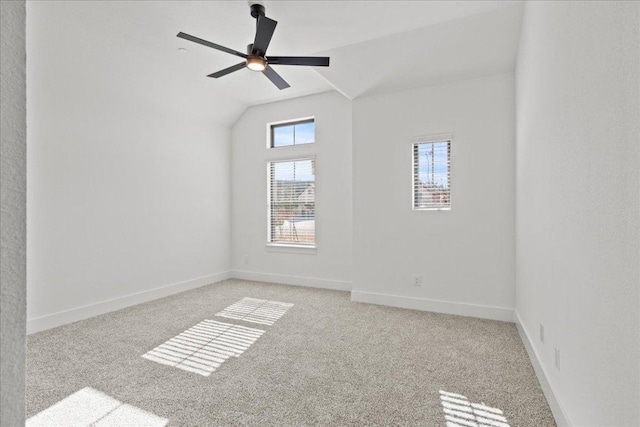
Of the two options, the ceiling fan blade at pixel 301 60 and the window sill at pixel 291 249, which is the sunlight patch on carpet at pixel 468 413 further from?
the window sill at pixel 291 249

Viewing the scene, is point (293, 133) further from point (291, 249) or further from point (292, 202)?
point (291, 249)

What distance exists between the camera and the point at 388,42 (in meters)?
3.35

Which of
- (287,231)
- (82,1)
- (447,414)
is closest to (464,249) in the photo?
(447,414)

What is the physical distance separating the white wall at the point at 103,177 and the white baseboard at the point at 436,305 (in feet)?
8.69

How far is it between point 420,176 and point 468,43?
1.46m

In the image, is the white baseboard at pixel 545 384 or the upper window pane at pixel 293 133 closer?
the white baseboard at pixel 545 384

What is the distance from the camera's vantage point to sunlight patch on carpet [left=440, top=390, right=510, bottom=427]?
6.13ft

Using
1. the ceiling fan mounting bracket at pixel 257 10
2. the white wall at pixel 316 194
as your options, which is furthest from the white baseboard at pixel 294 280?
the ceiling fan mounting bracket at pixel 257 10

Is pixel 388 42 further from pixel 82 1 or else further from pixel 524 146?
pixel 82 1

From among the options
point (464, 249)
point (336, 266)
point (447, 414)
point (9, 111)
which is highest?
point (9, 111)

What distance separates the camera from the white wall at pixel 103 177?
323 cm

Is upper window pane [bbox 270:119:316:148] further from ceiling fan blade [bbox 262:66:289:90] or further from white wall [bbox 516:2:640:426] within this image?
white wall [bbox 516:2:640:426]

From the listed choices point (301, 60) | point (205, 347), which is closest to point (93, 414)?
point (205, 347)

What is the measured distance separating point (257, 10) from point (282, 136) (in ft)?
8.89
